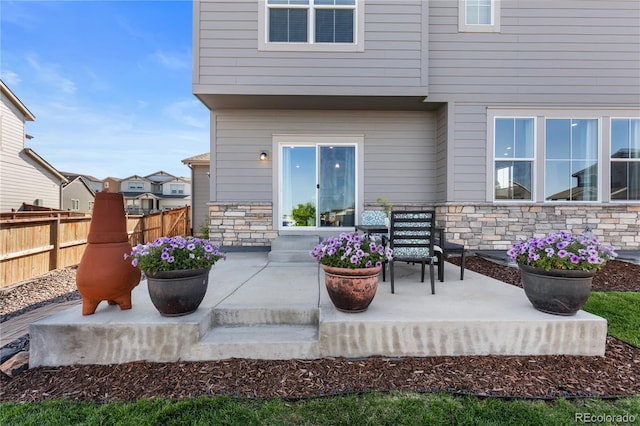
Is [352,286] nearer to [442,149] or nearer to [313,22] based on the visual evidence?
[442,149]

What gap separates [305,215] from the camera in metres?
6.29

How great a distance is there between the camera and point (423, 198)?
20.5 feet

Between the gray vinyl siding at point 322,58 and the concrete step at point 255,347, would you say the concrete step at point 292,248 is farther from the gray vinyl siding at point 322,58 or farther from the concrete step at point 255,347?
the concrete step at point 255,347

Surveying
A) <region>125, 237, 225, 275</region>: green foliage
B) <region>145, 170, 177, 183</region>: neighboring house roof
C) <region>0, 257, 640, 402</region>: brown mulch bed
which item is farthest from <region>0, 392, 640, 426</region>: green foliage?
<region>145, 170, 177, 183</region>: neighboring house roof

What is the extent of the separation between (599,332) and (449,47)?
5.50 metres

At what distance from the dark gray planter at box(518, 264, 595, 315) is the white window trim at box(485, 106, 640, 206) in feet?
12.3

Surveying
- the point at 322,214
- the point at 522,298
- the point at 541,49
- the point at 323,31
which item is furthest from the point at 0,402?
the point at 541,49

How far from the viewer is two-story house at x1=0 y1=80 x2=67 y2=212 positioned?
1221 cm

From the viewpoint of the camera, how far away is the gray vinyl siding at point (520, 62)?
5820 mm

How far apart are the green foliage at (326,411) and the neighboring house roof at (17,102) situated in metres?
16.0

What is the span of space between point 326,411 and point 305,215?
15.3 ft

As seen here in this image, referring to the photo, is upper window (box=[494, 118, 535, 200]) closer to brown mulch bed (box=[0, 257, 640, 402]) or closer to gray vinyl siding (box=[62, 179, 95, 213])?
brown mulch bed (box=[0, 257, 640, 402])

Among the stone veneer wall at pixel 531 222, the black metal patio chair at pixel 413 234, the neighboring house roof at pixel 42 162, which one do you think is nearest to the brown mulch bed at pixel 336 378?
the black metal patio chair at pixel 413 234

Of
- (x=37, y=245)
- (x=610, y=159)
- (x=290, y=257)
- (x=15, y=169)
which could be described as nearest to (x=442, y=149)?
(x=610, y=159)
